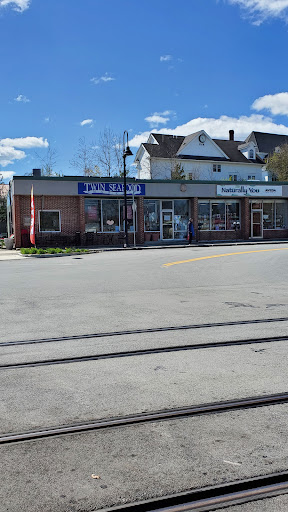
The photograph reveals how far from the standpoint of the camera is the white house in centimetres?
5116

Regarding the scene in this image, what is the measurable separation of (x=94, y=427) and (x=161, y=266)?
1375cm

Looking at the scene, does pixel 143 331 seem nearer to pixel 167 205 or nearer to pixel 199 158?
pixel 167 205

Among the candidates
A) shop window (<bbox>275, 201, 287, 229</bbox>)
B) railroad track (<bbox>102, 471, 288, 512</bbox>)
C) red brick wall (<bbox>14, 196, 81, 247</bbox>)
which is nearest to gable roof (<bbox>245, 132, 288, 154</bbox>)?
shop window (<bbox>275, 201, 287, 229</bbox>)

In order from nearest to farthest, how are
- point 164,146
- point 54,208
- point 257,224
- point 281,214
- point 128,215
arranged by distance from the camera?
1. point 54,208
2. point 128,215
3. point 257,224
4. point 281,214
5. point 164,146

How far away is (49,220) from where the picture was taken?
99.9ft

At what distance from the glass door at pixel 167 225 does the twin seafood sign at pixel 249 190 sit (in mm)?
4124

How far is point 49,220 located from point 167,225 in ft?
29.5

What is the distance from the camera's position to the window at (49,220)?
30188 mm

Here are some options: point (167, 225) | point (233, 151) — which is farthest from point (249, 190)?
point (233, 151)

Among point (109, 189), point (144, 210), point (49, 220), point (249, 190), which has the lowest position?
point (49, 220)

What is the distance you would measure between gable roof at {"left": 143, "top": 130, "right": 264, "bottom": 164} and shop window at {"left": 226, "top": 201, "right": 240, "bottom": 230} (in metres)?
16.9

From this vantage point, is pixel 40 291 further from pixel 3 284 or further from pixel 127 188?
pixel 127 188

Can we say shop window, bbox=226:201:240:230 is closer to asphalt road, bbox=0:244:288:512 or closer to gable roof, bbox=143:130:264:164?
gable roof, bbox=143:130:264:164

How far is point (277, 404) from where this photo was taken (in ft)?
13.2
